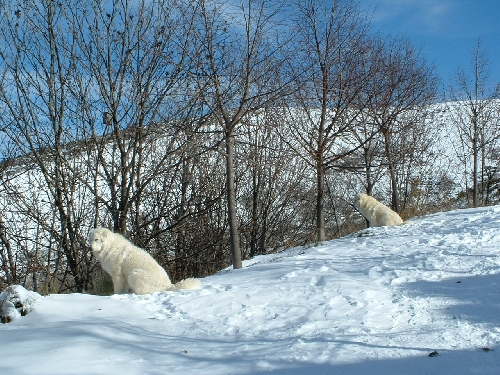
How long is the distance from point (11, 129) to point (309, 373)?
11684 millimetres

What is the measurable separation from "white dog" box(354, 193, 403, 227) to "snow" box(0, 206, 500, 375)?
361cm

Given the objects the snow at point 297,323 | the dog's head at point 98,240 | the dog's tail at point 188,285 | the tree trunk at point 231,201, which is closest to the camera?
the snow at point 297,323

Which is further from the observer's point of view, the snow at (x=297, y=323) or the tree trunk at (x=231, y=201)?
the tree trunk at (x=231, y=201)

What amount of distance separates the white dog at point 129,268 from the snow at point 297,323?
0.32m

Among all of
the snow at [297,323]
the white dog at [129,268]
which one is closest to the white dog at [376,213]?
the snow at [297,323]

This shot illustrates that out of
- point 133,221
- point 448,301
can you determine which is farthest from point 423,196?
point 448,301

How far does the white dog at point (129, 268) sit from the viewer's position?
752 centimetres

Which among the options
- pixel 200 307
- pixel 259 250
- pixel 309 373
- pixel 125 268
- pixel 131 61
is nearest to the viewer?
pixel 309 373

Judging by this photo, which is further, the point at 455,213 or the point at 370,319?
the point at 455,213

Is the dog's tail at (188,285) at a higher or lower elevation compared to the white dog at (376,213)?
lower

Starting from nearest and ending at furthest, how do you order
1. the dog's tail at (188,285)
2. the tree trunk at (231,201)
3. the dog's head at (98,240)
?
the dog's tail at (188,285) < the dog's head at (98,240) < the tree trunk at (231,201)

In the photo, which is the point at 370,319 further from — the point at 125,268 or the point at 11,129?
the point at 11,129

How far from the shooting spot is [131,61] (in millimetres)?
12539

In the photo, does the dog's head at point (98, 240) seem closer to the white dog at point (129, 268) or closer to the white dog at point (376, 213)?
the white dog at point (129, 268)
